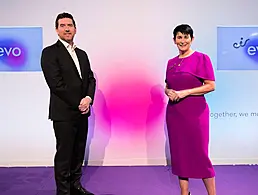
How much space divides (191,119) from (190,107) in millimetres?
95

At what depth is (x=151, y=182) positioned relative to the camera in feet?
12.3

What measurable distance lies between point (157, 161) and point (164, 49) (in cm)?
143

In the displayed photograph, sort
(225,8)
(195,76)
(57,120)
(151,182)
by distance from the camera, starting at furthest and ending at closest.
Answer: (225,8) < (151,182) < (57,120) < (195,76)

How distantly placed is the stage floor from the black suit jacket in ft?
3.00

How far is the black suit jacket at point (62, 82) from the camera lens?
2.98m

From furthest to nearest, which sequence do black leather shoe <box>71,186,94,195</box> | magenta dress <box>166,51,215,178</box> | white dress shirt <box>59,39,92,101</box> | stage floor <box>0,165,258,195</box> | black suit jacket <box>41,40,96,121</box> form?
stage floor <box>0,165,258,195</box> < black leather shoe <box>71,186,94,195</box> < white dress shirt <box>59,39,92,101</box> < black suit jacket <box>41,40,96,121</box> < magenta dress <box>166,51,215,178</box>

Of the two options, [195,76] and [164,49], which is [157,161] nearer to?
[164,49]

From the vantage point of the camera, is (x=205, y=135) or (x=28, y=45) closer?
(x=205, y=135)

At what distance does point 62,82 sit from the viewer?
301 centimetres

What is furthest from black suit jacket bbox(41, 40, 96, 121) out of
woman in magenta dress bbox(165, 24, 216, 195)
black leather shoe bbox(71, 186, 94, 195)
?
woman in magenta dress bbox(165, 24, 216, 195)

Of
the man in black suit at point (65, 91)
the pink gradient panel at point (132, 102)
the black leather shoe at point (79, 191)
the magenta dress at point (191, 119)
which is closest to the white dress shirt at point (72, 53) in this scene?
the man in black suit at point (65, 91)

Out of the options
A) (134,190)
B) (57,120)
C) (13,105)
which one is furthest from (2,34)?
(134,190)

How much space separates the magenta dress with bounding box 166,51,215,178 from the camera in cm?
272

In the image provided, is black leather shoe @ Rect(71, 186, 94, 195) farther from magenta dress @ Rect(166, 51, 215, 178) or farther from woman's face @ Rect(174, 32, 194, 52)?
woman's face @ Rect(174, 32, 194, 52)
